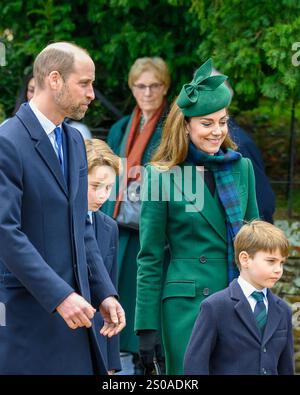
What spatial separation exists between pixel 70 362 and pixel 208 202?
1.28m

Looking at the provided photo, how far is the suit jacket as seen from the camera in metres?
6.10

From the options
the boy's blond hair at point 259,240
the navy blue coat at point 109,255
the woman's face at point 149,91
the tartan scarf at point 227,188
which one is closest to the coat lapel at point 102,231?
the navy blue coat at point 109,255

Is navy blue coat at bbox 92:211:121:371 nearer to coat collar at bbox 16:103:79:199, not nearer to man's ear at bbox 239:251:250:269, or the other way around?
man's ear at bbox 239:251:250:269

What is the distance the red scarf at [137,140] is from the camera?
26.9ft

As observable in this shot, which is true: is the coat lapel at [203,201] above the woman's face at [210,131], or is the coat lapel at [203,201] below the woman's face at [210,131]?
below

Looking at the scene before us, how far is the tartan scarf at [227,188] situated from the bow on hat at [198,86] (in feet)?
0.71

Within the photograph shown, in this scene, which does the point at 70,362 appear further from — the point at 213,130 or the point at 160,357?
the point at 160,357

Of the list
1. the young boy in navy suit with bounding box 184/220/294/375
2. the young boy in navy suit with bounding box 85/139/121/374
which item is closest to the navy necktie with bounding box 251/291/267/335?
the young boy in navy suit with bounding box 184/220/294/375

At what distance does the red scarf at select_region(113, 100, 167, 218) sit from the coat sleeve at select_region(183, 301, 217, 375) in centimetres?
266

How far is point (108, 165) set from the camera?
6523 mm

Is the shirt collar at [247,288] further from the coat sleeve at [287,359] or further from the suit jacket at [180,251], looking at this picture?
the suit jacket at [180,251]

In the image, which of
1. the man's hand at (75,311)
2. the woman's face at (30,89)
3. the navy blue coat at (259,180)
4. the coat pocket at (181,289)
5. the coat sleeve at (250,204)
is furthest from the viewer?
the woman's face at (30,89)

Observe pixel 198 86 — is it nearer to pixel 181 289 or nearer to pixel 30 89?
pixel 181 289

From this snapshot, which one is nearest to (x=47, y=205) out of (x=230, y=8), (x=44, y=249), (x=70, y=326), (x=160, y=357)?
(x=44, y=249)
